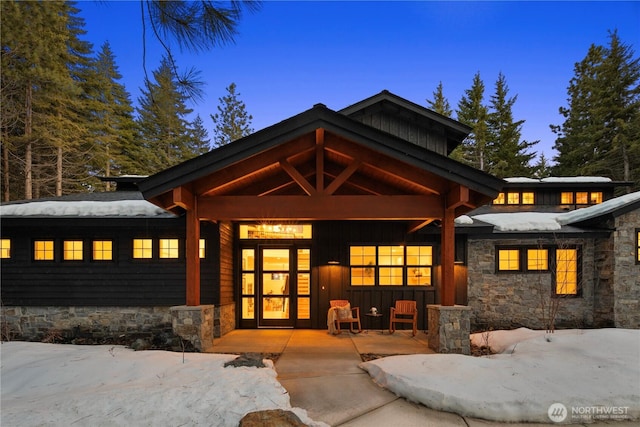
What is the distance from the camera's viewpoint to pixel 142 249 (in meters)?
8.22

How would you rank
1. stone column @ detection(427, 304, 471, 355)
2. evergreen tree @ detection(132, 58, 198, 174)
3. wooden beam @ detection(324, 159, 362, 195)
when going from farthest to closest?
evergreen tree @ detection(132, 58, 198, 174)
stone column @ detection(427, 304, 471, 355)
wooden beam @ detection(324, 159, 362, 195)

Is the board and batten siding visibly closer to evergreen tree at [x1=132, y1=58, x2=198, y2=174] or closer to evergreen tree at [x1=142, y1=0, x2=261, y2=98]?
evergreen tree at [x1=142, y1=0, x2=261, y2=98]

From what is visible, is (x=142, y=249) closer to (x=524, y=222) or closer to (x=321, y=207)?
(x=321, y=207)

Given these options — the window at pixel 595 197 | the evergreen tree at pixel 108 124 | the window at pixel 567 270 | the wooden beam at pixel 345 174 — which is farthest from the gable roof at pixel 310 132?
the evergreen tree at pixel 108 124

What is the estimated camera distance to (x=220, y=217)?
20.7ft

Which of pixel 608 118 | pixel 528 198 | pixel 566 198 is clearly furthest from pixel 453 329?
pixel 608 118

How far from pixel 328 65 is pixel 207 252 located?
2586cm

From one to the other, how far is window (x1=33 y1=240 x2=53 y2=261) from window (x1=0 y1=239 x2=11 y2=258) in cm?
54

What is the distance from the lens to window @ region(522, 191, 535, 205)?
12.5m

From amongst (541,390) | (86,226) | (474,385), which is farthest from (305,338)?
(86,226)

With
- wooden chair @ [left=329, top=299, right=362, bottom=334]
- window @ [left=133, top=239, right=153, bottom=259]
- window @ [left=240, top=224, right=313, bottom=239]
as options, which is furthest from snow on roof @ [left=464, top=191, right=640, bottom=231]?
window @ [left=133, top=239, right=153, bottom=259]

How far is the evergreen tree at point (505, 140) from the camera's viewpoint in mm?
22828

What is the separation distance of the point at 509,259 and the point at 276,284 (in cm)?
622

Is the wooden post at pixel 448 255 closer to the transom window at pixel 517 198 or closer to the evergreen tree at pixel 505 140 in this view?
the transom window at pixel 517 198
